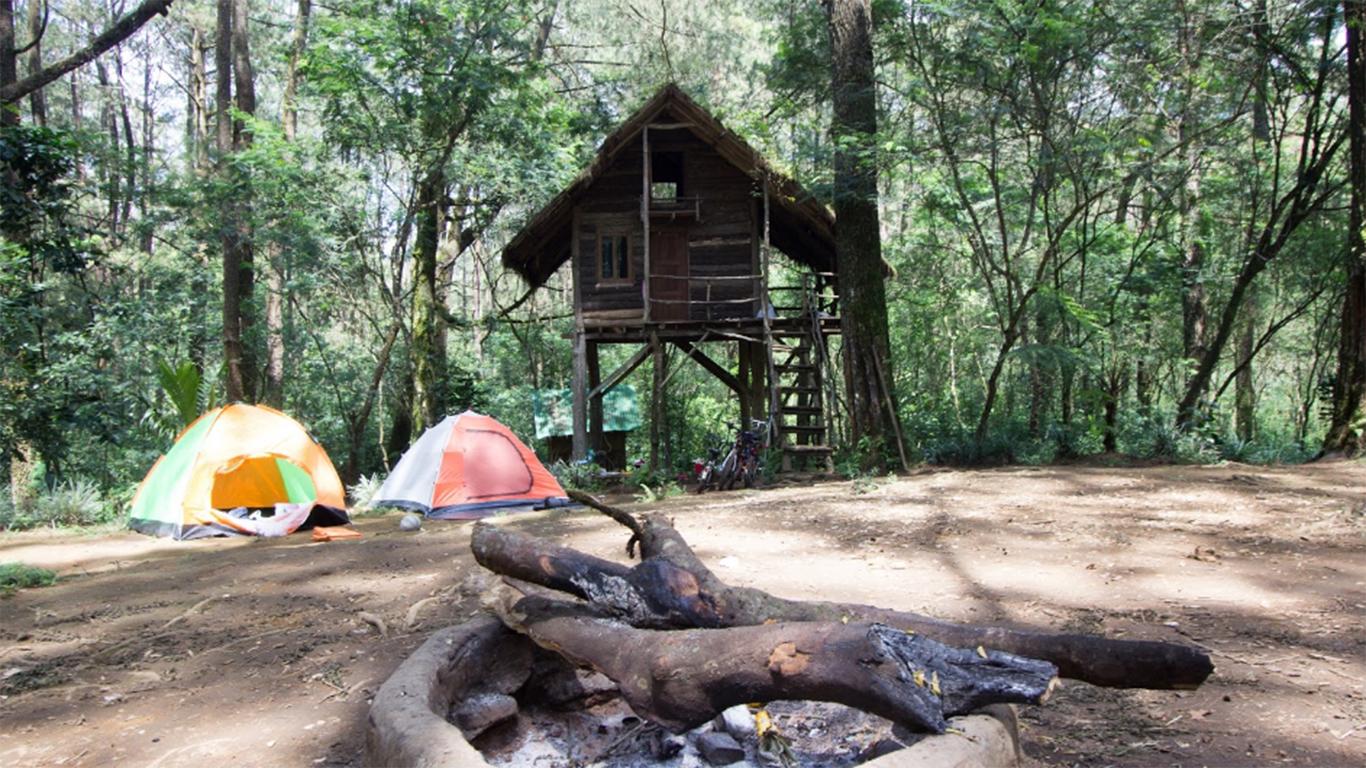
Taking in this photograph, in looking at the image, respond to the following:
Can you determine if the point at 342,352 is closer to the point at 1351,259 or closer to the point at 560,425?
the point at 560,425

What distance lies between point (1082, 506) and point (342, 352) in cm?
1851

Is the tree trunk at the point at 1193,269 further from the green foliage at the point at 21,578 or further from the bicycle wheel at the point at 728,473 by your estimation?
the green foliage at the point at 21,578

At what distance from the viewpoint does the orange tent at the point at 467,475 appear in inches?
403

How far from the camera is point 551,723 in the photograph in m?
2.93

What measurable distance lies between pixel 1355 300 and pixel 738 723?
10.4 m

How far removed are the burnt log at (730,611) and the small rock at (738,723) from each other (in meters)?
0.32

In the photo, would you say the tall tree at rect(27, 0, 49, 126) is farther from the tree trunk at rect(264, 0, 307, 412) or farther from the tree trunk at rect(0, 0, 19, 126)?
the tree trunk at rect(264, 0, 307, 412)

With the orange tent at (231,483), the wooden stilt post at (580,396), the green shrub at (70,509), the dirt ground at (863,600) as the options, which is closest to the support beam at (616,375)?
the wooden stilt post at (580,396)

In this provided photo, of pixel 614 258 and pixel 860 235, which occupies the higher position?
pixel 614 258

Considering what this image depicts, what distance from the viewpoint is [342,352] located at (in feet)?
69.3

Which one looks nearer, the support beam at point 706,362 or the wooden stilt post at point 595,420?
the support beam at point 706,362

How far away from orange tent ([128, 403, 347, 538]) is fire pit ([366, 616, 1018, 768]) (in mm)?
7169

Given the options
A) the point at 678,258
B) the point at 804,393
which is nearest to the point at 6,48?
the point at 678,258

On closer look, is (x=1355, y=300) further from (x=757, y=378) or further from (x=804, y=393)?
(x=757, y=378)
